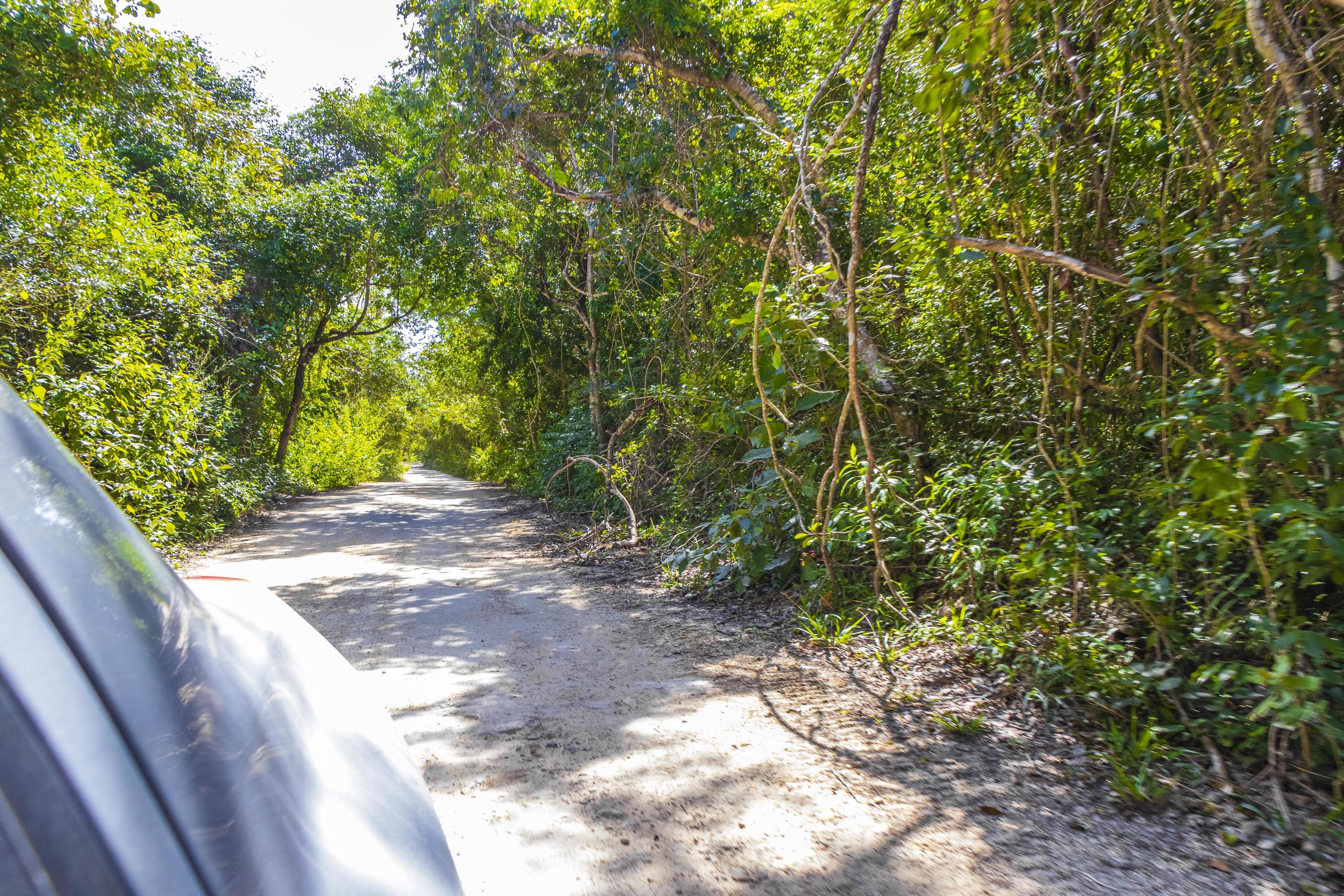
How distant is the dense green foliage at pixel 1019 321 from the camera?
2918 millimetres

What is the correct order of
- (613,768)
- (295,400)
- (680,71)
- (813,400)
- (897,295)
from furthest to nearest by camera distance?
(295,400) → (680,71) → (897,295) → (813,400) → (613,768)

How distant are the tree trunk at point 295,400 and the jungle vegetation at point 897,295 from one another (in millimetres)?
7140

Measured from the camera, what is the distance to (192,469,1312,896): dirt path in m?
2.40

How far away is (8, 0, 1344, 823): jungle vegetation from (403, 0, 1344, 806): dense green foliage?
0.03m

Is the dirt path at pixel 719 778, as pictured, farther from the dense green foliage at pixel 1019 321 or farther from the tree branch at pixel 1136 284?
the tree branch at pixel 1136 284

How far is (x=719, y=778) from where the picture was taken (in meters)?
3.09

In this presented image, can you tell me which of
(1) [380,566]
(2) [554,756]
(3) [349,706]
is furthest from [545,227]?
(3) [349,706]

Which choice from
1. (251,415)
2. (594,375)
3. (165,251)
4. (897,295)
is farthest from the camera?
(251,415)

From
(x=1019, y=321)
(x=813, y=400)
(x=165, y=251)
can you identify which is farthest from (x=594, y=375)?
(x=1019, y=321)

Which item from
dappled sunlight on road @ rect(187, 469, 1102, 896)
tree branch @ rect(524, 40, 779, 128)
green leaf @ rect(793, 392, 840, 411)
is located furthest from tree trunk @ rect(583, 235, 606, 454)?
green leaf @ rect(793, 392, 840, 411)

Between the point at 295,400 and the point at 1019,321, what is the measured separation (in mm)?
20232

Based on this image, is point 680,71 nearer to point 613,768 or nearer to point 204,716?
point 613,768

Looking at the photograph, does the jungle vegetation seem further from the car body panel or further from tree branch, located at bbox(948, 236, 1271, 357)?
the car body panel

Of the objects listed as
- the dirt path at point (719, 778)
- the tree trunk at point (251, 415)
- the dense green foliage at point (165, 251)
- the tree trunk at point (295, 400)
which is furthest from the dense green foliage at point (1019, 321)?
the tree trunk at point (295, 400)
